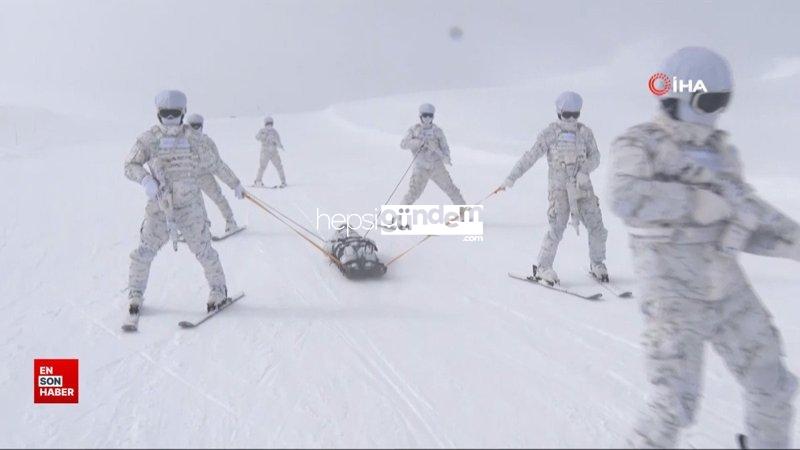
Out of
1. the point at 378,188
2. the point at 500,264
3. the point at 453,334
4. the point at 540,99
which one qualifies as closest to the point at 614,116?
the point at 540,99

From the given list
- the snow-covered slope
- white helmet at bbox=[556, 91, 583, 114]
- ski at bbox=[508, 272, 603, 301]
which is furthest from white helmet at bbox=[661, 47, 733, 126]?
ski at bbox=[508, 272, 603, 301]

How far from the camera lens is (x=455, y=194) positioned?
34.0ft

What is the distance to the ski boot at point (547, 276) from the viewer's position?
6530mm

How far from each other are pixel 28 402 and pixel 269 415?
6.18 feet

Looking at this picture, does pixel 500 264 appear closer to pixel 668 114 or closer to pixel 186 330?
pixel 186 330

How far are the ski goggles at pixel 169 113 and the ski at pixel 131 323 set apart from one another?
1970 millimetres

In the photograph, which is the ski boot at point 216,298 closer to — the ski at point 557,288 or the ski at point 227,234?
the ski at point 227,234

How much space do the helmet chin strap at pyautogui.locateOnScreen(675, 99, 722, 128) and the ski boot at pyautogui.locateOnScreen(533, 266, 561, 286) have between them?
3929mm

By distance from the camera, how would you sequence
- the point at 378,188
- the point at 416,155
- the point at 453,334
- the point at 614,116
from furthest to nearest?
the point at 614,116
the point at 378,188
the point at 416,155
the point at 453,334

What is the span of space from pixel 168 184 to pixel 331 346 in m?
2.18

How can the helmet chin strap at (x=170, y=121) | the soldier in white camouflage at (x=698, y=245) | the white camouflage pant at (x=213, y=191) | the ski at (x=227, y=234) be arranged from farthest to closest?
the white camouflage pant at (x=213, y=191) < the ski at (x=227, y=234) < the helmet chin strap at (x=170, y=121) < the soldier in white camouflage at (x=698, y=245)

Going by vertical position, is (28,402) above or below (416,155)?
below

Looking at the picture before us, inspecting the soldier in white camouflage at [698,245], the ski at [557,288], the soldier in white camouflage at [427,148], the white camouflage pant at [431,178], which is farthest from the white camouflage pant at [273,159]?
the soldier in white camouflage at [698,245]

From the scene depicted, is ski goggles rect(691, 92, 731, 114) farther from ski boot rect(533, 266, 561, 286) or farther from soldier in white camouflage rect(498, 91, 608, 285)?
ski boot rect(533, 266, 561, 286)
